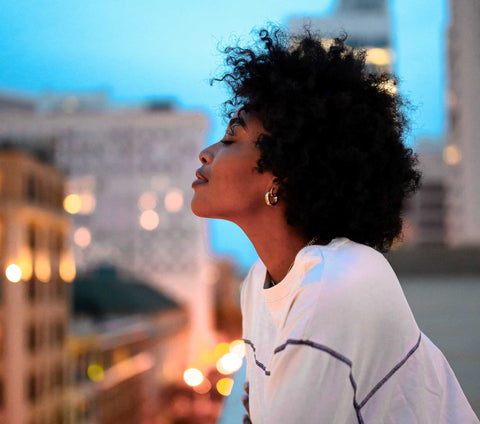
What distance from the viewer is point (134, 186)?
33.4 meters

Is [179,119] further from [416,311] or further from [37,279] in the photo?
[416,311]

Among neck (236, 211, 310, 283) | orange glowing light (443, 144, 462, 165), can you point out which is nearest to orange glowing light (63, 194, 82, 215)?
orange glowing light (443, 144, 462, 165)

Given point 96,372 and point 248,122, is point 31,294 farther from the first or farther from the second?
point 248,122

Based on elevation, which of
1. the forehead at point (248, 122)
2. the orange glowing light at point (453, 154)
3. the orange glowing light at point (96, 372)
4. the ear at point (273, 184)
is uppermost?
the orange glowing light at point (453, 154)

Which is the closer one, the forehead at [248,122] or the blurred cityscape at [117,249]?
the forehead at [248,122]

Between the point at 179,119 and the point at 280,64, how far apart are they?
1219 inches

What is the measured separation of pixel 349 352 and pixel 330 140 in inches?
17.5

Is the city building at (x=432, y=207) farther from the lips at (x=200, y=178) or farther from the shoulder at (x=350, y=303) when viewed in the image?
the shoulder at (x=350, y=303)

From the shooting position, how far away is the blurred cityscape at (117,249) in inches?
1009

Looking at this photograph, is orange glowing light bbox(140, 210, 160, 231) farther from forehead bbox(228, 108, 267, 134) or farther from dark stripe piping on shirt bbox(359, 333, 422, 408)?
dark stripe piping on shirt bbox(359, 333, 422, 408)

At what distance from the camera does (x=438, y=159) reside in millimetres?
51750

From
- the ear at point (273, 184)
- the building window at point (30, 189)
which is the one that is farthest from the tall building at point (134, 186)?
the ear at point (273, 184)

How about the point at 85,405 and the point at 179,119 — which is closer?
the point at 85,405

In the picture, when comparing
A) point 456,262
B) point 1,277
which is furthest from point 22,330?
point 456,262
